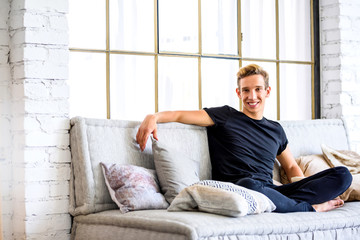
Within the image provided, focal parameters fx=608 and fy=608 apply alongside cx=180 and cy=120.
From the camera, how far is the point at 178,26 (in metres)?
3.97

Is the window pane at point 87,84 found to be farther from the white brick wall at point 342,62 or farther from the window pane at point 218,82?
Answer: the white brick wall at point 342,62

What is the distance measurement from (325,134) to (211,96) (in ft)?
2.69

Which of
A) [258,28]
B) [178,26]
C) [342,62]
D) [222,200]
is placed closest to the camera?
[222,200]

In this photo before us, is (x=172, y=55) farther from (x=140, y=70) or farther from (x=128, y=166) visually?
(x=128, y=166)

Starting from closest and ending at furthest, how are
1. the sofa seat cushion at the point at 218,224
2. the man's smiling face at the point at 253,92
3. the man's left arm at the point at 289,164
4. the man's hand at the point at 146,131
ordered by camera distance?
1. the sofa seat cushion at the point at 218,224
2. the man's hand at the point at 146,131
3. the man's smiling face at the point at 253,92
4. the man's left arm at the point at 289,164

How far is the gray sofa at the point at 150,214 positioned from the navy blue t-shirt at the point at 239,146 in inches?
3.2

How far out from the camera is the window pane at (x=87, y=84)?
3598 millimetres

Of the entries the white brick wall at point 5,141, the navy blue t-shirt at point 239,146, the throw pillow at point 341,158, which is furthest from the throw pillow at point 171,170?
the throw pillow at point 341,158

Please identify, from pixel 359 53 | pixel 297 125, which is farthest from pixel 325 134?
pixel 359 53

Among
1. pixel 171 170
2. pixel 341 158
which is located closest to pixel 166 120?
pixel 171 170

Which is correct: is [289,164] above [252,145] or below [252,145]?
below

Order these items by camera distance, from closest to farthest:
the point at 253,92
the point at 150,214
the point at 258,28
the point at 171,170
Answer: the point at 150,214 < the point at 171,170 < the point at 253,92 < the point at 258,28

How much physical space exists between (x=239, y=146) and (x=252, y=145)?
0.31 feet

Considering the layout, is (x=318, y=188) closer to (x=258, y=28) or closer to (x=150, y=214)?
(x=150, y=214)
